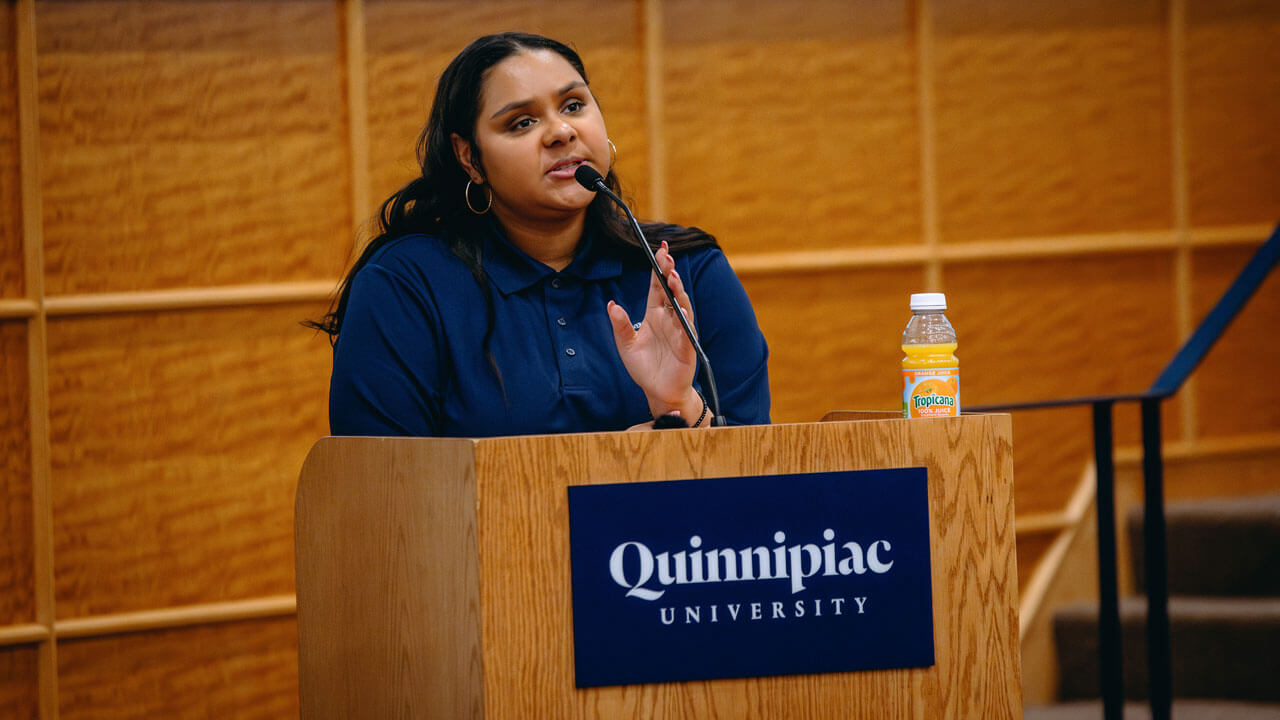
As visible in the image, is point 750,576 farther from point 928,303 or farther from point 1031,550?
point 1031,550

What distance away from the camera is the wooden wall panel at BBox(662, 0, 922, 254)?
3.57 metres

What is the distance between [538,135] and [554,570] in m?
0.77

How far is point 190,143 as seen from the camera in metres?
3.25

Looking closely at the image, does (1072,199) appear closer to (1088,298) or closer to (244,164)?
(1088,298)

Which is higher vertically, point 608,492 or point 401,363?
point 401,363

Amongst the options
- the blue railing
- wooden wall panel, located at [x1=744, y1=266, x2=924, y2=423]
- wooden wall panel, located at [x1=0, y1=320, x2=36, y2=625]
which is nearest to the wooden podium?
the blue railing

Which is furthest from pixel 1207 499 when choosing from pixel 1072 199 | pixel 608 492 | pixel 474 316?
pixel 608 492

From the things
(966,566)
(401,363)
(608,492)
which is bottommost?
(966,566)

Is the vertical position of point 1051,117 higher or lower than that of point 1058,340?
higher

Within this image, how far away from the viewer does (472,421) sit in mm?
1730

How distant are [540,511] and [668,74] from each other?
8.13ft

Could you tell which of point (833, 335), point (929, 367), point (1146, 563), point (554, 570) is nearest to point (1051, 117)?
Answer: point (833, 335)

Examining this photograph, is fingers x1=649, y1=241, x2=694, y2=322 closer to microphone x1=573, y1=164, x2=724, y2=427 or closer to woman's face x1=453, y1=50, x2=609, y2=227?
microphone x1=573, y1=164, x2=724, y2=427

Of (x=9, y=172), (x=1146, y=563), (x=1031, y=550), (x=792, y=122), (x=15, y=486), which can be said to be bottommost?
(x=1031, y=550)
